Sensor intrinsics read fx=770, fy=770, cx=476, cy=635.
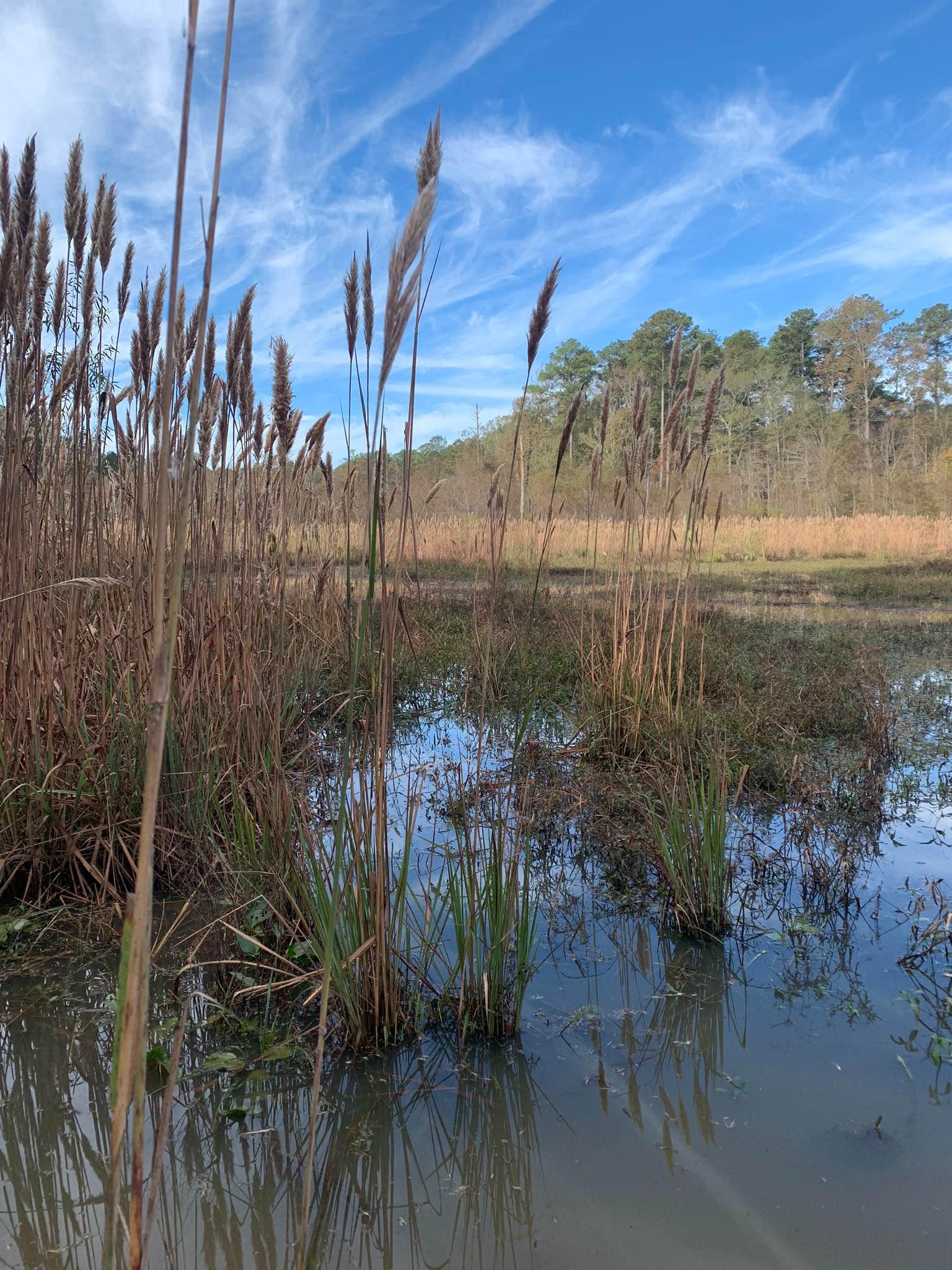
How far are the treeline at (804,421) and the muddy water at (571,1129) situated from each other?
79.7 feet

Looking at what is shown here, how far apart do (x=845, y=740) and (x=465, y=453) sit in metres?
35.1

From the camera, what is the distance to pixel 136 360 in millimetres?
2541

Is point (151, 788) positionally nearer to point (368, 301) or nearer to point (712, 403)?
point (368, 301)

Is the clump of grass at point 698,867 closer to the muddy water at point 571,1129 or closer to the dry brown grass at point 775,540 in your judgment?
the muddy water at point 571,1129

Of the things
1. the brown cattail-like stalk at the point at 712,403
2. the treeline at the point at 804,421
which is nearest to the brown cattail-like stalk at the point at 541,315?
the brown cattail-like stalk at the point at 712,403

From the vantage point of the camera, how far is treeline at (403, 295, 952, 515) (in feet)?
91.9

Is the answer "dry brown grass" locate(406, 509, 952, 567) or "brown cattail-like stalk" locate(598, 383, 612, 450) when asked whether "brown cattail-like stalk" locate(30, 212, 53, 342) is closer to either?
"brown cattail-like stalk" locate(598, 383, 612, 450)

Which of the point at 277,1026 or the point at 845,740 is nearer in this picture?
the point at 277,1026

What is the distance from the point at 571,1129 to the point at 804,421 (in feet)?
113

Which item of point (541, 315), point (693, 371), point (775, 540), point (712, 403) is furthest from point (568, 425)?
point (775, 540)

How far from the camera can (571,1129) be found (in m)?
1.48

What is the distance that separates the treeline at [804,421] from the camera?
2802 centimetres

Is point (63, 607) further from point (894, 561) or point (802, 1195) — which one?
point (894, 561)

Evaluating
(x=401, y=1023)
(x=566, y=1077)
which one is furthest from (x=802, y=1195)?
(x=401, y=1023)
